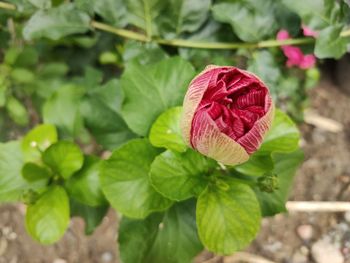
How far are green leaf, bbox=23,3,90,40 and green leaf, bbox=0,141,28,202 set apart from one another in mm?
228

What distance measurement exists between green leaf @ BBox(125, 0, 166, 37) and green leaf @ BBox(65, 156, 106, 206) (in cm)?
32

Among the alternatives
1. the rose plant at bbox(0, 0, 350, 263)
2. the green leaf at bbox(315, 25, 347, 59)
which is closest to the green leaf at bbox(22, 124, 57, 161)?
the rose plant at bbox(0, 0, 350, 263)

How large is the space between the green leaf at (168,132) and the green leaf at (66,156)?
6.7 inches

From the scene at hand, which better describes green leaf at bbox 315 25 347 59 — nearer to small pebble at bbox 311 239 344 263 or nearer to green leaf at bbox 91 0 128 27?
green leaf at bbox 91 0 128 27

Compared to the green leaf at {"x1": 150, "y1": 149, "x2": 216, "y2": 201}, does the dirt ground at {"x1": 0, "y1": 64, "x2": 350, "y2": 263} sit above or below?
below

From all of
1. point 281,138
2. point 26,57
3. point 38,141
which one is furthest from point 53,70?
point 281,138

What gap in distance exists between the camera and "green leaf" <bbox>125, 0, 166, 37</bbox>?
1.07 metres

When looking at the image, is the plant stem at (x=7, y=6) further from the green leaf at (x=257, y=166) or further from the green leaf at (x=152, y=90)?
the green leaf at (x=257, y=166)

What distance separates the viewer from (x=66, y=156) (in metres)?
0.98

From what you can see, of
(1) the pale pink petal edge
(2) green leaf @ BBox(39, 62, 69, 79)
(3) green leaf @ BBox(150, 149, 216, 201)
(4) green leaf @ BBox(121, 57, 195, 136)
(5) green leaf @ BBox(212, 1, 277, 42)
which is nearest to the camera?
(1) the pale pink petal edge

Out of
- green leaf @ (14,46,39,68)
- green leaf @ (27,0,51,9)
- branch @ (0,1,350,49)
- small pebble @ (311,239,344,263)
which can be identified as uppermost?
green leaf @ (27,0,51,9)

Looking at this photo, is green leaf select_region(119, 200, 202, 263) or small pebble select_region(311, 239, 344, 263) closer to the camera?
green leaf select_region(119, 200, 202, 263)

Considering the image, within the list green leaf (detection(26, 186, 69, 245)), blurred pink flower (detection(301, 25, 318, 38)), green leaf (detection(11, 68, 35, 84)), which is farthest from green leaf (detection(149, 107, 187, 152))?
green leaf (detection(11, 68, 35, 84))

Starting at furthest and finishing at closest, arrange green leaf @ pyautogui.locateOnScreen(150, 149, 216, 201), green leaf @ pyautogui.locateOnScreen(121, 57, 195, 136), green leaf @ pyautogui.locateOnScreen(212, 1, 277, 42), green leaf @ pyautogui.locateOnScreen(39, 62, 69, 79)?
green leaf @ pyautogui.locateOnScreen(39, 62, 69, 79) → green leaf @ pyautogui.locateOnScreen(212, 1, 277, 42) → green leaf @ pyautogui.locateOnScreen(121, 57, 195, 136) → green leaf @ pyautogui.locateOnScreen(150, 149, 216, 201)
